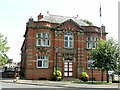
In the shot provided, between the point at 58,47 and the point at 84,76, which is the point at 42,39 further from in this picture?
the point at 84,76

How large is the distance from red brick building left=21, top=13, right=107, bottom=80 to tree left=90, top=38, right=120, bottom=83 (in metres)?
6.19

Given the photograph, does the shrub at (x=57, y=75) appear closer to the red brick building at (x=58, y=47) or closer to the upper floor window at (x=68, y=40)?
the red brick building at (x=58, y=47)

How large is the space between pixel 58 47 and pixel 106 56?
872cm

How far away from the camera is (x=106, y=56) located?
118 ft

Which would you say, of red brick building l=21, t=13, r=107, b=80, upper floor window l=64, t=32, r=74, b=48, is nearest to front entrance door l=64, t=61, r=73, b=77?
red brick building l=21, t=13, r=107, b=80

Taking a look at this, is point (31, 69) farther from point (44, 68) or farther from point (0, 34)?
point (0, 34)

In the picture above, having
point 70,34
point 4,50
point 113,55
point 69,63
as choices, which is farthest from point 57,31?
point 4,50

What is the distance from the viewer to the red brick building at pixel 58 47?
40.7m

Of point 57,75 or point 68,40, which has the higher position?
point 68,40

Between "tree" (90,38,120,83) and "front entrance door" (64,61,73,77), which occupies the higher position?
"tree" (90,38,120,83)

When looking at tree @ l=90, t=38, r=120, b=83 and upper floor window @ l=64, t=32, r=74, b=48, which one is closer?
tree @ l=90, t=38, r=120, b=83

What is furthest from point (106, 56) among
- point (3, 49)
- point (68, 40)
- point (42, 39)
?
point (3, 49)

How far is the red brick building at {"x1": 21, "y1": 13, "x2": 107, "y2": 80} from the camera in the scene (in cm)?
4072

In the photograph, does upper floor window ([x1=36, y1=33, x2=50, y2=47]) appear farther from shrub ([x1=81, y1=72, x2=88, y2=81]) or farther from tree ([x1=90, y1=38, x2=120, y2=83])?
tree ([x1=90, y1=38, x2=120, y2=83])
